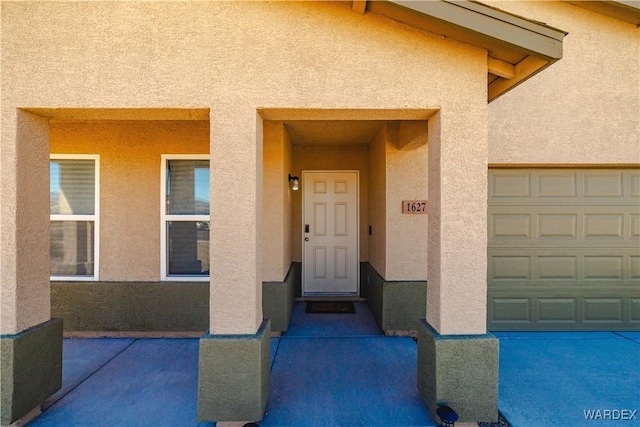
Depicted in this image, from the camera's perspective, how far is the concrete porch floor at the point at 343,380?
2689 mm

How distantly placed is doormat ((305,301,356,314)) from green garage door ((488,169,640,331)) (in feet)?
7.06

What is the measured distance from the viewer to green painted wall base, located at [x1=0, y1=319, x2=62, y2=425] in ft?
8.07

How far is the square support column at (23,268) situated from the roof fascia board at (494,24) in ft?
10.4

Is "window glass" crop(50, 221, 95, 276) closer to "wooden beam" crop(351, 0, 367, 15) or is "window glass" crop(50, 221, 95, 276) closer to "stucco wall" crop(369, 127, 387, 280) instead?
"stucco wall" crop(369, 127, 387, 280)

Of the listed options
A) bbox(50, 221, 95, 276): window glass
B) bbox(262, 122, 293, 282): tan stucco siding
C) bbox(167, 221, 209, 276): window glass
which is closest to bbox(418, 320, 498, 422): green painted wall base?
bbox(262, 122, 293, 282): tan stucco siding

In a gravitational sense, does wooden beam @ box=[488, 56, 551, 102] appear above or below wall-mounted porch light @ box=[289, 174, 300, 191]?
above

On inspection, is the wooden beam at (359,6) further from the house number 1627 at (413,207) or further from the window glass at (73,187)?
the window glass at (73,187)

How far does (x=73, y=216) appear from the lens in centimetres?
435

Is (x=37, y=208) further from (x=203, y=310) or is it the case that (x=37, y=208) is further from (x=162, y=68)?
(x=203, y=310)

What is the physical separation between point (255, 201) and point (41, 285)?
6.72ft

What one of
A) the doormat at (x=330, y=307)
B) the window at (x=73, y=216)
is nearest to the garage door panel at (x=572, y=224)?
the doormat at (x=330, y=307)

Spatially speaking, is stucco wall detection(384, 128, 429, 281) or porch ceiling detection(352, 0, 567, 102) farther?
stucco wall detection(384, 128, 429, 281)

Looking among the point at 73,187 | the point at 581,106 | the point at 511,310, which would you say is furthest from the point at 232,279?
the point at 581,106

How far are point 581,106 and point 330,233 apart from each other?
13.8 feet
